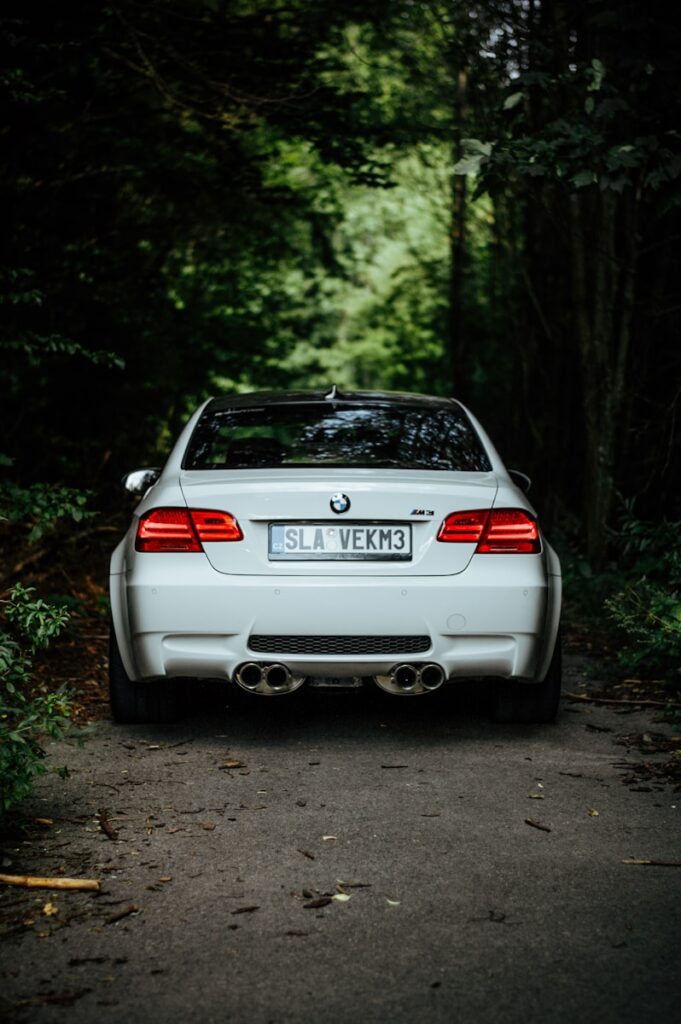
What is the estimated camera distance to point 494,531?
5109mm

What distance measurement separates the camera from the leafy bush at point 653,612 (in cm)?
589

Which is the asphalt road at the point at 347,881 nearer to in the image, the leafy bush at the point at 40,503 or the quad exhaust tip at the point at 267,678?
the quad exhaust tip at the point at 267,678

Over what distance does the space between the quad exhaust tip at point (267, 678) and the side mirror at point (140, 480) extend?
1294 millimetres

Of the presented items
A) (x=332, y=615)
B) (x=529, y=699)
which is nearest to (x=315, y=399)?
(x=332, y=615)

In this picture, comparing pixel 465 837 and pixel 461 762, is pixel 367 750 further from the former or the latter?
pixel 465 837

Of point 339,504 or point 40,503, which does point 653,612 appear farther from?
point 40,503

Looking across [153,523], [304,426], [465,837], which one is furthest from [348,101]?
[465,837]

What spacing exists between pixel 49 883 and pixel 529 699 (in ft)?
8.75

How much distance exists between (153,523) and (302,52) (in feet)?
21.2

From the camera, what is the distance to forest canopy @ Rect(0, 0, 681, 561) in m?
7.24

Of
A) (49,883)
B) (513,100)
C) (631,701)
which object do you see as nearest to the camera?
(49,883)

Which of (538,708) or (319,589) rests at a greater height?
(319,589)

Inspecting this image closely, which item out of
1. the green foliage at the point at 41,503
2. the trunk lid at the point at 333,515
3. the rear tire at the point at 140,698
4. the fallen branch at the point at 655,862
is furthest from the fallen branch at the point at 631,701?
the green foliage at the point at 41,503

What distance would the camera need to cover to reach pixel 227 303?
16.1 metres
